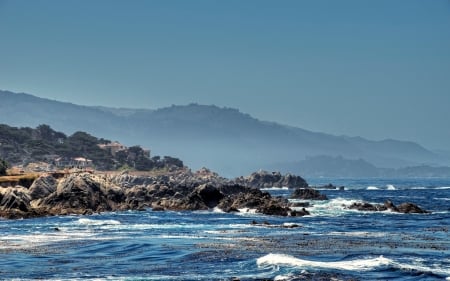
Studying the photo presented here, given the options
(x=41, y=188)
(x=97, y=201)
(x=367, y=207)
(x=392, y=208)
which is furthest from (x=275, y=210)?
(x=41, y=188)

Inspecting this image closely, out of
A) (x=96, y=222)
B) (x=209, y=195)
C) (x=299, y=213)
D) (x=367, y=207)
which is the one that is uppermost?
(x=209, y=195)

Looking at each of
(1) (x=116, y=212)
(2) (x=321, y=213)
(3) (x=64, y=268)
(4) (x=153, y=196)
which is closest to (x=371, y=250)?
(3) (x=64, y=268)

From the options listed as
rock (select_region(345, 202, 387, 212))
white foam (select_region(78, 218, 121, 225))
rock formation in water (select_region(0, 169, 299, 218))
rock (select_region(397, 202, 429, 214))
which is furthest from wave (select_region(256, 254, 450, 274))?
rock (select_region(345, 202, 387, 212))

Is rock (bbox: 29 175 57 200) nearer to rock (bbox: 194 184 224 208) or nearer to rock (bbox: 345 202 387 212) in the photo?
rock (bbox: 194 184 224 208)

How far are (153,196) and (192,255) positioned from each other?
7930cm

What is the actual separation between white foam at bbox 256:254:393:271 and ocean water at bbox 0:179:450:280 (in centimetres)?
7

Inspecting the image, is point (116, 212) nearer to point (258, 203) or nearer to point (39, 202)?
point (39, 202)

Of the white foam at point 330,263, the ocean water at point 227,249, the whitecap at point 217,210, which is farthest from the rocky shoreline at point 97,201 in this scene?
the white foam at point 330,263

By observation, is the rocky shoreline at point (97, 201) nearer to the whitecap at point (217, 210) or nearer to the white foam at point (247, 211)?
the whitecap at point (217, 210)

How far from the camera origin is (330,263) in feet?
165

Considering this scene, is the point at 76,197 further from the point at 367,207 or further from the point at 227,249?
the point at 227,249

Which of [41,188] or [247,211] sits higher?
[41,188]

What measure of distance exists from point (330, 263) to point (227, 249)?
10807mm

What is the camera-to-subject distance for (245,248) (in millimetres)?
59125
